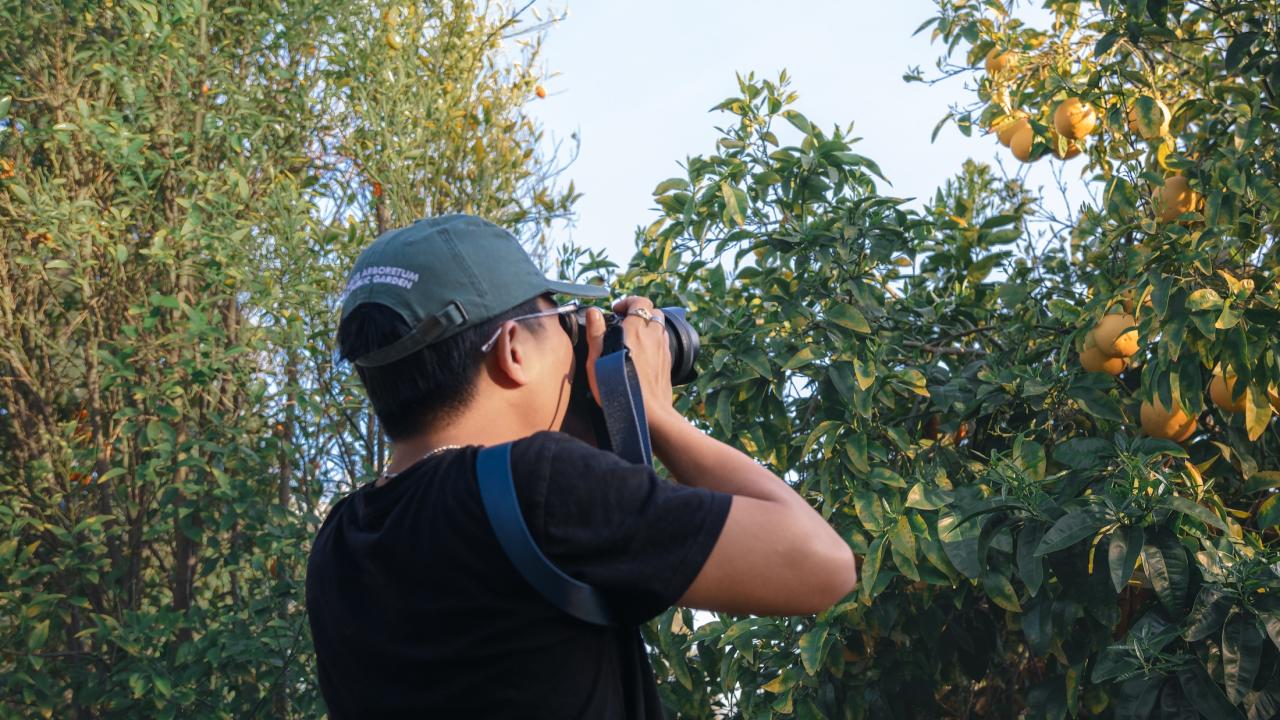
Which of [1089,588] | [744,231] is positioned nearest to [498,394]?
[1089,588]

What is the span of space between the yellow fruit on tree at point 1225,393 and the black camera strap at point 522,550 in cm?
182

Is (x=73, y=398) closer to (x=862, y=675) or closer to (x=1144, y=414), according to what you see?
(x=862, y=675)

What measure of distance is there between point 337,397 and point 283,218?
2.00 feet

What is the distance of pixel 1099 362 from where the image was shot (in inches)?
106

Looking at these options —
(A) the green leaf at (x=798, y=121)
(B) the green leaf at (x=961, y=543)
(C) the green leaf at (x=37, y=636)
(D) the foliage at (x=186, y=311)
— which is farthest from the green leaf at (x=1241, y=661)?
(C) the green leaf at (x=37, y=636)

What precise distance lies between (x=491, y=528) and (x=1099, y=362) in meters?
1.94

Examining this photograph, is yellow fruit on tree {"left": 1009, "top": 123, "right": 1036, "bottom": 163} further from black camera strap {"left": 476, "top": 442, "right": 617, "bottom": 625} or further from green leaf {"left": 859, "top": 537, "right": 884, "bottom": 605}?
black camera strap {"left": 476, "top": 442, "right": 617, "bottom": 625}

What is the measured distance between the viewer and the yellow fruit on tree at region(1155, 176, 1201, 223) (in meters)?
2.90

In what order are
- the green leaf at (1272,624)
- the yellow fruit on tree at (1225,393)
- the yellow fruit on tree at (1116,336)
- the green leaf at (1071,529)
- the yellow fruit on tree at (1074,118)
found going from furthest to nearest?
the yellow fruit on tree at (1074,118) < the yellow fruit on tree at (1116,336) < the yellow fruit on tree at (1225,393) < the green leaf at (1071,529) < the green leaf at (1272,624)

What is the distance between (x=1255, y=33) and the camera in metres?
2.90

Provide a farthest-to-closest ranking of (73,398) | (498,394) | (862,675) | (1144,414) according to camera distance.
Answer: (73,398) → (862,675) → (1144,414) → (498,394)

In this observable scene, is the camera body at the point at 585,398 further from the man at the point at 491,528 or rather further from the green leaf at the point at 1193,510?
the green leaf at the point at 1193,510

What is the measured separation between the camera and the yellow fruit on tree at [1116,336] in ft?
8.62

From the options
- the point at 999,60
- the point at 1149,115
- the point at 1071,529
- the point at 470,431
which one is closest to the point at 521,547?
the point at 470,431
